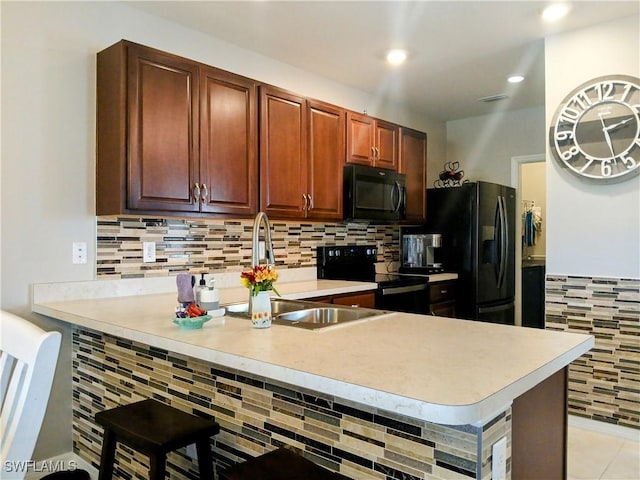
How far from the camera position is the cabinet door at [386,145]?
12.8 feet

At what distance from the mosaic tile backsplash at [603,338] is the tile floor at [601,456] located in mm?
114

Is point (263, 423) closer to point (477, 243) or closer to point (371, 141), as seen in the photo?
point (371, 141)

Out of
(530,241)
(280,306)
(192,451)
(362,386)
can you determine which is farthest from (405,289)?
(530,241)

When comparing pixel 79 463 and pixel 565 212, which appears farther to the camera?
pixel 565 212

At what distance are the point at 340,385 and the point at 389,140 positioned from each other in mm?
3234

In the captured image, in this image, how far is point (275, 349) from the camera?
1366mm

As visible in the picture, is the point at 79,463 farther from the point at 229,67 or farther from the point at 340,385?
the point at 229,67

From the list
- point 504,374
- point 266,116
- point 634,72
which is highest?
point 634,72

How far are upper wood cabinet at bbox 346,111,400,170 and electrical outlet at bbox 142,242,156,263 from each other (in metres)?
1.63

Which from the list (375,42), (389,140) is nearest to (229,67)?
(375,42)

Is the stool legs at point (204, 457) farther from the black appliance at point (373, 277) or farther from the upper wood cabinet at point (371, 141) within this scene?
the upper wood cabinet at point (371, 141)

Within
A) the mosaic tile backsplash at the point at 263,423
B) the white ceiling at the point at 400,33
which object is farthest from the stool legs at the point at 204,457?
the white ceiling at the point at 400,33

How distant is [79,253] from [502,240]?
357 centimetres

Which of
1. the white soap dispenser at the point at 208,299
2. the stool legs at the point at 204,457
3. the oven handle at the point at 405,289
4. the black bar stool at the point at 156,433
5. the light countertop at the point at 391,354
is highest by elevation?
the white soap dispenser at the point at 208,299
